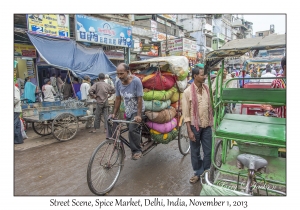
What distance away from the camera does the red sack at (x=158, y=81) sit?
3924 mm

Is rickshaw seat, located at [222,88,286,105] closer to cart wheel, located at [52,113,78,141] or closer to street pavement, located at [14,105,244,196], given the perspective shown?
street pavement, located at [14,105,244,196]

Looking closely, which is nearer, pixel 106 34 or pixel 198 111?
pixel 198 111

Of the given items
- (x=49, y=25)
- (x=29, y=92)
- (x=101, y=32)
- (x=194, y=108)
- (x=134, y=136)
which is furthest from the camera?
(x=101, y=32)

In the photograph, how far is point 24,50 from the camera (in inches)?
367

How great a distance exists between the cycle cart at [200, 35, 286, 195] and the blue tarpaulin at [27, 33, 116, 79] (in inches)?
270

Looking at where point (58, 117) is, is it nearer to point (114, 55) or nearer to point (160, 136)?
point (160, 136)

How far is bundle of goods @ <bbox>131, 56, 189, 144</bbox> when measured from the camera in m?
3.92

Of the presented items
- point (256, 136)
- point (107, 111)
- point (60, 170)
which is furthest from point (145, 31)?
point (256, 136)

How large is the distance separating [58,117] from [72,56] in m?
4.07

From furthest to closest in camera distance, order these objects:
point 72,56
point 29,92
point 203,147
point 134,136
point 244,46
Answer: point 72,56
point 29,92
point 134,136
point 203,147
point 244,46

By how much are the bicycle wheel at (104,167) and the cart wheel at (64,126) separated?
9.89 ft

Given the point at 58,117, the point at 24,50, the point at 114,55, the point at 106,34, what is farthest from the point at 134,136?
the point at 114,55

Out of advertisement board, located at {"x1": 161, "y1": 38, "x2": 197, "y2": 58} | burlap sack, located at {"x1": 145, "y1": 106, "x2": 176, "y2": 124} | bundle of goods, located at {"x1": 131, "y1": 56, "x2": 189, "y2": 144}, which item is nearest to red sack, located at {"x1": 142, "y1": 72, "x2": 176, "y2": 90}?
bundle of goods, located at {"x1": 131, "y1": 56, "x2": 189, "y2": 144}

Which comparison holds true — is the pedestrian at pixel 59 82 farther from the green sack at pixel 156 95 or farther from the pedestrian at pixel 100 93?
the green sack at pixel 156 95
